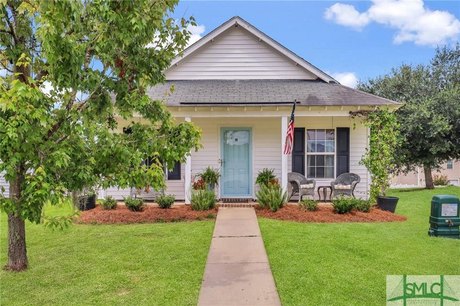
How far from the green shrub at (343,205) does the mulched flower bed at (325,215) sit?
0.41 ft

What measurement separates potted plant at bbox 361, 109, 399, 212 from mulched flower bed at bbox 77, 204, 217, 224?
4678mm

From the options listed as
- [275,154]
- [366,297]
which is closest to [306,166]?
Result: [275,154]

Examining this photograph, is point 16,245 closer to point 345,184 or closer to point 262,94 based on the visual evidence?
point 262,94

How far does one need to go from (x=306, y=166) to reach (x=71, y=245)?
738 cm

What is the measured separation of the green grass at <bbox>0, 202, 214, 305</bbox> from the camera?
409 centimetres

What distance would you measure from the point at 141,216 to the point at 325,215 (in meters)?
4.76

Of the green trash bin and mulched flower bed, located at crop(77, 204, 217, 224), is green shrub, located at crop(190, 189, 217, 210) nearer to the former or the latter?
mulched flower bed, located at crop(77, 204, 217, 224)

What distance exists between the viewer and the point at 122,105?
15.4 ft

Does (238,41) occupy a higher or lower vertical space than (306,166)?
higher

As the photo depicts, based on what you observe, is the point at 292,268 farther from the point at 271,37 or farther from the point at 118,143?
the point at 271,37

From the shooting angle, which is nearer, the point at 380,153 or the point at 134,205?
the point at 134,205

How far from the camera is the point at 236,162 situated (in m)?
11.2

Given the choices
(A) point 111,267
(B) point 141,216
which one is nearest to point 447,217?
(A) point 111,267

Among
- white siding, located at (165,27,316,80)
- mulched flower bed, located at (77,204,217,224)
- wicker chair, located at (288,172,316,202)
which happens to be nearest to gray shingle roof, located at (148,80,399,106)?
white siding, located at (165,27,316,80)
